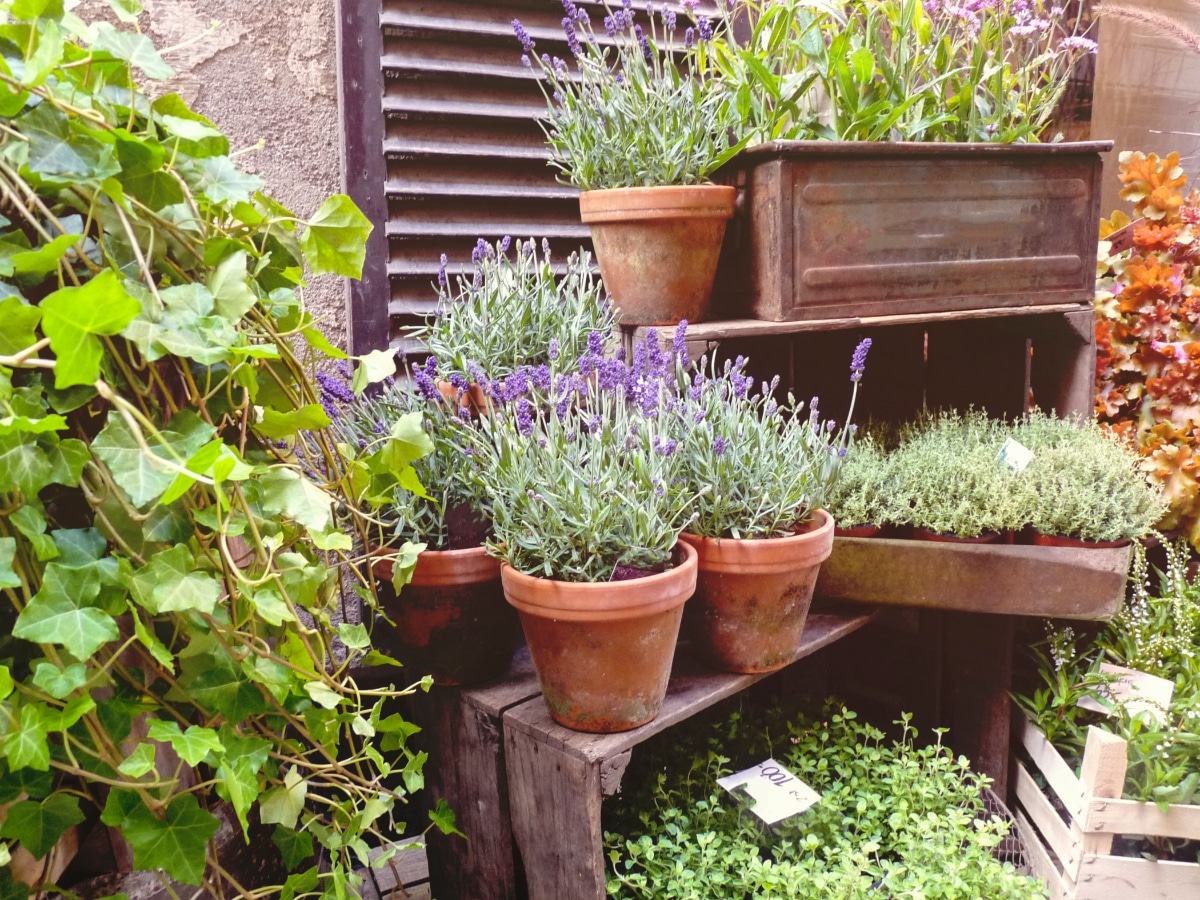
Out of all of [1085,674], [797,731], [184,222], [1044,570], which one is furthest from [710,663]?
[184,222]

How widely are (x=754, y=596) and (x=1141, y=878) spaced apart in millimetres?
915

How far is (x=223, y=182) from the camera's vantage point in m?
0.79

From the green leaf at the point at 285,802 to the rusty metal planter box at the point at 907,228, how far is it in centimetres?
113

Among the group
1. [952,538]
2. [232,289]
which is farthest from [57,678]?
[952,538]

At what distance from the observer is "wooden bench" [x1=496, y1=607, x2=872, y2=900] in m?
1.18

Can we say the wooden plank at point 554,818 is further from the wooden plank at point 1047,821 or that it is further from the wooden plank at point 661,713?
the wooden plank at point 1047,821

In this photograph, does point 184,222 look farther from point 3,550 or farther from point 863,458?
point 863,458

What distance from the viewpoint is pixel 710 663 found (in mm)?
1404

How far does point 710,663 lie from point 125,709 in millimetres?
898

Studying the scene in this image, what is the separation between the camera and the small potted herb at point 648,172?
4.99ft

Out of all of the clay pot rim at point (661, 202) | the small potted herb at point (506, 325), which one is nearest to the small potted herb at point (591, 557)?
the small potted herb at point (506, 325)

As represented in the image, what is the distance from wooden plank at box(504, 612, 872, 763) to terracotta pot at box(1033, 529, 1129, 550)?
0.48 m

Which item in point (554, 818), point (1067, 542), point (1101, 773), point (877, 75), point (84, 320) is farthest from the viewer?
point (877, 75)

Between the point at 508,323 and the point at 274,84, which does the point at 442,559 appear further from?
the point at 274,84
